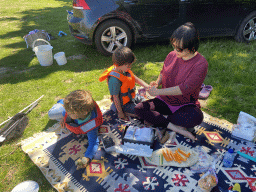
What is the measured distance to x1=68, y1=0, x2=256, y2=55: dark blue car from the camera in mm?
4238

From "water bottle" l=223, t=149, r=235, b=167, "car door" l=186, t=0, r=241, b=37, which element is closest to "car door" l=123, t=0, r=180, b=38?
"car door" l=186, t=0, r=241, b=37

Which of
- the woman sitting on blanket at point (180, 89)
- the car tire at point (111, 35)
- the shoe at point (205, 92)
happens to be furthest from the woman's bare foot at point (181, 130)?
the car tire at point (111, 35)

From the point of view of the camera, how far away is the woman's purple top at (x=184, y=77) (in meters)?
2.12

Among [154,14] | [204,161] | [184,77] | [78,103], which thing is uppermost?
[154,14]

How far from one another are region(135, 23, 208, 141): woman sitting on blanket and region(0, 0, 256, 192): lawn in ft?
2.55

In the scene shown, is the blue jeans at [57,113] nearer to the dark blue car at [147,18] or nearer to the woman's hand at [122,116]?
the woman's hand at [122,116]

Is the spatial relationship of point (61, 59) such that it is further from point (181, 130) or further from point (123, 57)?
point (181, 130)

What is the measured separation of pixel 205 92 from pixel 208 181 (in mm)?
1744

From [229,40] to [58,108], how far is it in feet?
16.5

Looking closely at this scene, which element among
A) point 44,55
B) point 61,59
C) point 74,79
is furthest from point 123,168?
point 44,55

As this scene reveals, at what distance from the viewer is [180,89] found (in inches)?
86.9

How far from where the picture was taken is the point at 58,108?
2736 millimetres

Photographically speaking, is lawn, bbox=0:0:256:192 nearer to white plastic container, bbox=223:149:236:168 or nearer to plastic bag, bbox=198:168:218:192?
white plastic container, bbox=223:149:236:168

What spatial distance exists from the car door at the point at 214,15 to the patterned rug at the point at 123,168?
3.00 m
